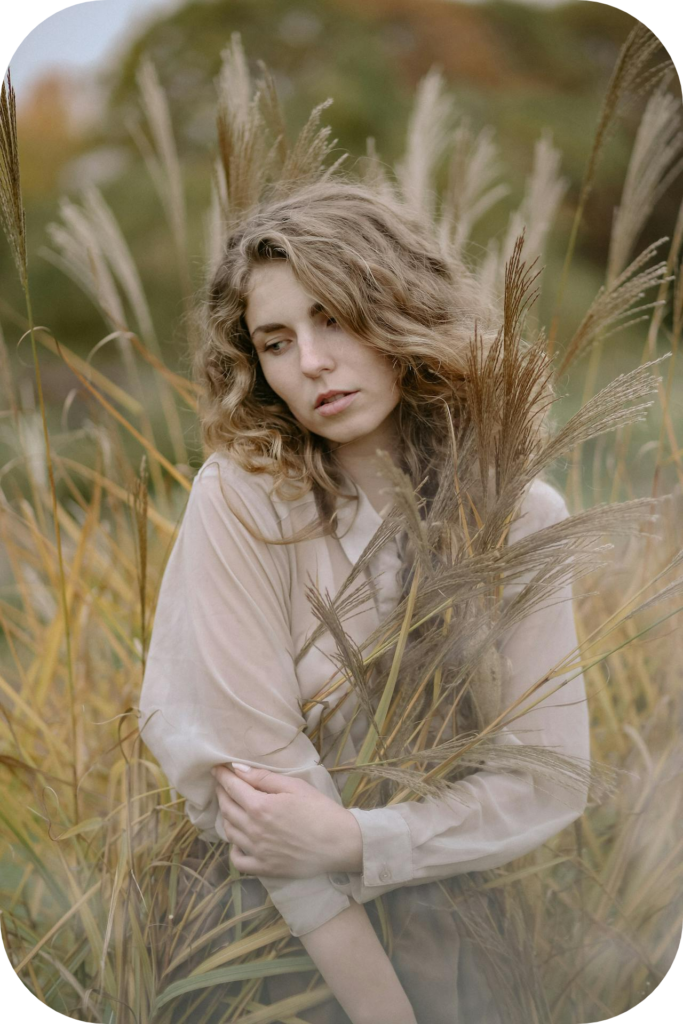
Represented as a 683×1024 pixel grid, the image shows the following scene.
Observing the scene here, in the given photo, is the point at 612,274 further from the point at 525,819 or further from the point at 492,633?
the point at 525,819

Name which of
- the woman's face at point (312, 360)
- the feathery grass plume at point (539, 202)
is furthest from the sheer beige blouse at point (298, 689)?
the feathery grass plume at point (539, 202)

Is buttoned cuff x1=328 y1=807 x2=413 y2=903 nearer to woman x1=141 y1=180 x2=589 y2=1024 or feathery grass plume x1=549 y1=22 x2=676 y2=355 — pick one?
woman x1=141 y1=180 x2=589 y2=1024

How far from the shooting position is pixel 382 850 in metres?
1.03

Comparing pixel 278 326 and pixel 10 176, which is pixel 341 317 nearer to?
pixel 278 326

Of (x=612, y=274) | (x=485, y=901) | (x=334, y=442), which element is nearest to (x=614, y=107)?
(x=612, y=274)

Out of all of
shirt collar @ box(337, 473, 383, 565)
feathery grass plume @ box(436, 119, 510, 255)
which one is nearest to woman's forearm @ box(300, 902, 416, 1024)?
shirt collar @ box(337, 473, 383, 565)

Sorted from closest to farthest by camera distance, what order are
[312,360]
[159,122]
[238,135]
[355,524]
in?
1. [312,360]
2. [355,524]
3. [238,135]
4. [159,122]

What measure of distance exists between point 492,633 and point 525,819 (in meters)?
0.26

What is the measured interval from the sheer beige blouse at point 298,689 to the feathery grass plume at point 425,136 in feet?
1.82

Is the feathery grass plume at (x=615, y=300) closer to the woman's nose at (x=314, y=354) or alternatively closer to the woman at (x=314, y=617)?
the woman at (x=314, y=617)

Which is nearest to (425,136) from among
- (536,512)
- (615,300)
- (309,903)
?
(615,300)

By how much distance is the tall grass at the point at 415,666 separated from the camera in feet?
3.33

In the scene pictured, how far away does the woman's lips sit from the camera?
41.0 inches

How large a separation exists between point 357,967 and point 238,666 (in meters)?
0.38
